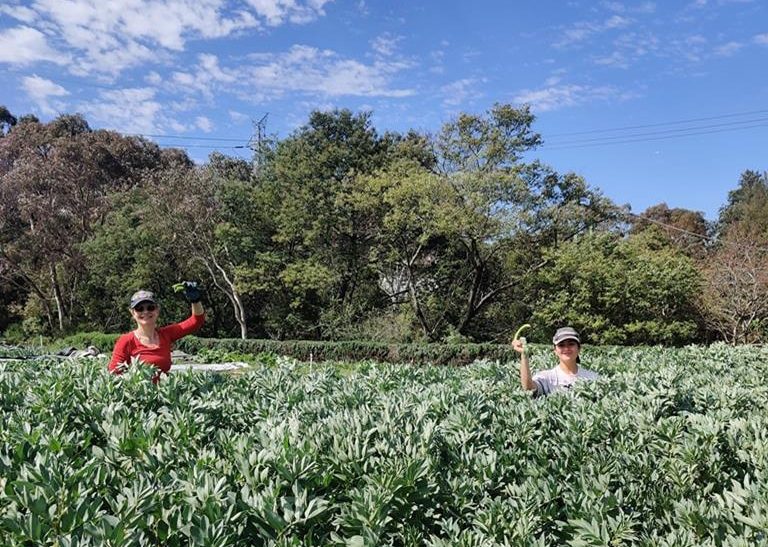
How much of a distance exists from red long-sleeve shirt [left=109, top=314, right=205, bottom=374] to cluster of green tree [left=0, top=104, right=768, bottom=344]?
41.0 feet

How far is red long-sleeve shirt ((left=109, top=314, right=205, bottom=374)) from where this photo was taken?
3707 millimetres

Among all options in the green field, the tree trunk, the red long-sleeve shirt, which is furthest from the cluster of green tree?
the green field

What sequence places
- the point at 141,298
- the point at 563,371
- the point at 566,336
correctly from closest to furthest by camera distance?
the point at 566,336 < the point at 563,371 < the point at 141,298

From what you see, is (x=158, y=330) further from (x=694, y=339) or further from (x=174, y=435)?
(x=694, y=339)

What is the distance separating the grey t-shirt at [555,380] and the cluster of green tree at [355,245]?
41.1 feet

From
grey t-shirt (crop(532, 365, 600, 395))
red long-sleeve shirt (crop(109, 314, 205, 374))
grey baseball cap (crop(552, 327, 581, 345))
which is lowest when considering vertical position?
grey t-shirt (crop(532, 365, 600, 395))

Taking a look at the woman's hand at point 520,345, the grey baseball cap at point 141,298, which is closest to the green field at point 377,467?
the woman's hand at point 520,345

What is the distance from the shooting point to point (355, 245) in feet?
65.8

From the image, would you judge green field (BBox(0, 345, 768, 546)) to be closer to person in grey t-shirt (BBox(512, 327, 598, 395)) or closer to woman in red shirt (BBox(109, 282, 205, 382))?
person in grey t-shirt (BBox(512, 327, 598, 395))

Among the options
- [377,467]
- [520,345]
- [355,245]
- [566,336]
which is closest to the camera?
[377,467]

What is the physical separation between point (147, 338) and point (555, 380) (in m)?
2.63

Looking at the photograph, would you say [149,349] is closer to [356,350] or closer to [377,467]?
[377,467]

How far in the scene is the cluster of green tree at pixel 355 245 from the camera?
16453 mm

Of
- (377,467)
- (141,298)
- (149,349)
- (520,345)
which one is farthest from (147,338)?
(377,467)
